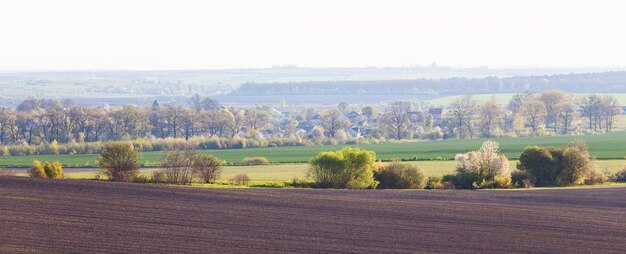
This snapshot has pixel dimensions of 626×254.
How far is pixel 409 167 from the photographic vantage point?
6253 centimetres

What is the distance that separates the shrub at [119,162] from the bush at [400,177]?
13.9 m

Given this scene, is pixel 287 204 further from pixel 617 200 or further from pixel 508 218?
pixel 617 200

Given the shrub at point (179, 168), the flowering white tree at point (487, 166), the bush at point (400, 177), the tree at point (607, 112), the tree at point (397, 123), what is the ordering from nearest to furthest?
the shrub at point (179, 168) → the bush at point (400, 177) → the flowering white tree at point (487, 166) → the tree at point (397, 123) → the tree at point (607, 112)

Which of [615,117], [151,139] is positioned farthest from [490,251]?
[615,117]

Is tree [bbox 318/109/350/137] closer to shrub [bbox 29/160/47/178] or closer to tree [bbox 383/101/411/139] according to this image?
tree [bbox 383/101/411/139]

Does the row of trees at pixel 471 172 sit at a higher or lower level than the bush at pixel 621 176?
higher

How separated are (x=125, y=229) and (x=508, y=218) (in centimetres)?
1547

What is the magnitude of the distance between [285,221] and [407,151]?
5738cm

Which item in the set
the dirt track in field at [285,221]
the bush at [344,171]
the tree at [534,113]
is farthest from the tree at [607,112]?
the dirt track in field at [285,221]

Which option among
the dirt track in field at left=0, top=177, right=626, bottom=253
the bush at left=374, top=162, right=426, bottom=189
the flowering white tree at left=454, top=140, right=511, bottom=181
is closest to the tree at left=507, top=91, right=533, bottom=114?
the flowering white tree at left=454, top=140, right=511, bottom=181

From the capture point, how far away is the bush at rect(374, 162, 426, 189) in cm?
6159

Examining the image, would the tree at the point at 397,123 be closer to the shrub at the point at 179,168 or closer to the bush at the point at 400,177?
the bush at the point at 400,177

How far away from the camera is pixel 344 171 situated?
61.1 m

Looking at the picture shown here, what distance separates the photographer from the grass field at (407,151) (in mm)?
84188
